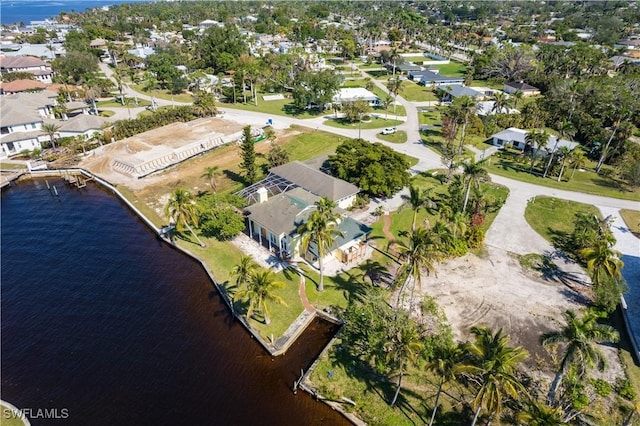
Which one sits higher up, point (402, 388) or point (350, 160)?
point (350, 160)

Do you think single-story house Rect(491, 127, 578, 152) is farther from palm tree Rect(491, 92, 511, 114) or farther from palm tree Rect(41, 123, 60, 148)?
palm tree Rect(41, 123, 60, 148)

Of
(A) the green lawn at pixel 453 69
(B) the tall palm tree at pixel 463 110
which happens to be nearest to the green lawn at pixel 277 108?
(B) the tall palm tree at pixel 463 110

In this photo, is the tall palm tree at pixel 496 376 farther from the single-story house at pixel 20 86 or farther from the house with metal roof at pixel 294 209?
the single-story house at pixel 20 86

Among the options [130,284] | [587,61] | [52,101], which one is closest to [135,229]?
[130,284]

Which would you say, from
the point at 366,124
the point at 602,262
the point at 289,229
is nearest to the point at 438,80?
the point at 366,124

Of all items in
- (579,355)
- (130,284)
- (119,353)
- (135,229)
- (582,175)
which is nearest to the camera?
(579,355)

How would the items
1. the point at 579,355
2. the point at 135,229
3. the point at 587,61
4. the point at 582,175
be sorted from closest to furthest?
the point at 579,355, the point at 135,229, the point at 582,175, the point at 587,61

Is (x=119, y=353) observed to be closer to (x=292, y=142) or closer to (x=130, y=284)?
(x=130, y=284)
